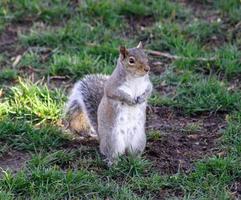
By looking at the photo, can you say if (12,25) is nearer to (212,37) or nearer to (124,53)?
(212,37)

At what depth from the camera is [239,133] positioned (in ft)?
14.9

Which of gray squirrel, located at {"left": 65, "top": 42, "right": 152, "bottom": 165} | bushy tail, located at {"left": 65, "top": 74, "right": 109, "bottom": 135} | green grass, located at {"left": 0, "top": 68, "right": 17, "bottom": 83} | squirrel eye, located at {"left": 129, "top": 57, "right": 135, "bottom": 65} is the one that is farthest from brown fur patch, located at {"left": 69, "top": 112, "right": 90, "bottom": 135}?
green grass, located at {"left": 0, "top": 68, "right": 17, "bottom": 83}

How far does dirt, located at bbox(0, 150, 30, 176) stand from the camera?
166 inches

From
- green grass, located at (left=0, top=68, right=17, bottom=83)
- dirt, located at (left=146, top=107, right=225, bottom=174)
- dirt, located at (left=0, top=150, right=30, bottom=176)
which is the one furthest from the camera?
green grass, located at (left=0, top=68, right=17, bottom=83)

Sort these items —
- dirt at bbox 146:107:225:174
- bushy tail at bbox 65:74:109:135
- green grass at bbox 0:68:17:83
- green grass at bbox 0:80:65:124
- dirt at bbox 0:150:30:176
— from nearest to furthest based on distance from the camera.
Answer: dirt at bbox 0:150:30:176 < dirt at bbox 146:107:225:174 < bushy tail at bbox 65:74:109:135 < green grass at bbox 0:80:65:124 < green grass at bbox 0:68:17:83

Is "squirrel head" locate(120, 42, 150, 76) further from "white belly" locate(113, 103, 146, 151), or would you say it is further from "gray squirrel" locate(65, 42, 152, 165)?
"white belly" locate(113, 103, 146, 151)

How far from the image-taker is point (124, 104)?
4117 mm

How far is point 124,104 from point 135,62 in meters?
0.24

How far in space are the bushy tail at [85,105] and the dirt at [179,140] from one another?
0.39 meters

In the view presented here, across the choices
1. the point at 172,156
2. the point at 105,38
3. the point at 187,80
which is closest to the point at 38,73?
the point at 105,38

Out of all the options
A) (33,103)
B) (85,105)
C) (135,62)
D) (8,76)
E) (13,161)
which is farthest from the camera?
(8,76)

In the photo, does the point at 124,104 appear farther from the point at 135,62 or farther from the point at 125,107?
the point at 135,62

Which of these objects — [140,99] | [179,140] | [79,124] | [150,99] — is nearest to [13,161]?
[79,124]

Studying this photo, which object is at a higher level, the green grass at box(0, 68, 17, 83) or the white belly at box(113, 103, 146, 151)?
the white belly at box(113, 103, 146, 151)
